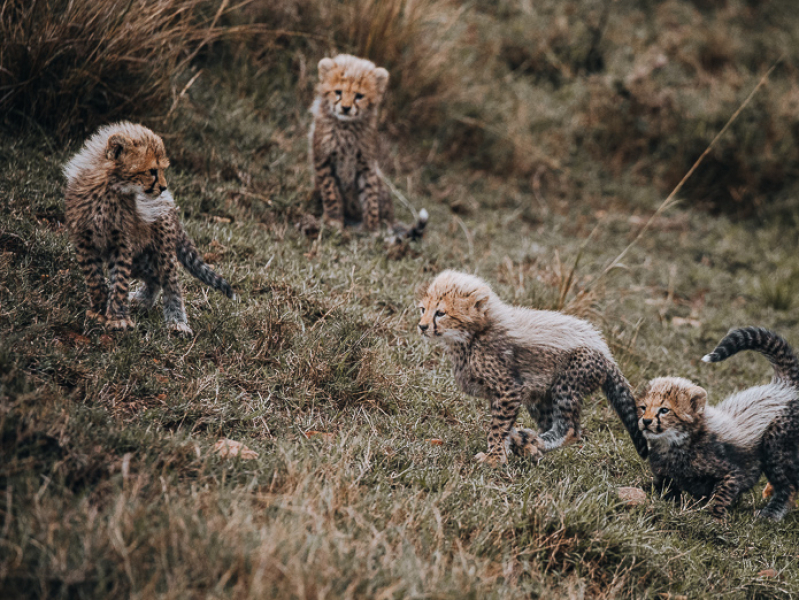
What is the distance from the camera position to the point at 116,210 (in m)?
3.18

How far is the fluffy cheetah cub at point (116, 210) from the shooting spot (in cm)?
314

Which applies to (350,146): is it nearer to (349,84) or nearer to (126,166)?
(349,84)

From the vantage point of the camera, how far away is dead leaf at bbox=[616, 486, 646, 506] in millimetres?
3205

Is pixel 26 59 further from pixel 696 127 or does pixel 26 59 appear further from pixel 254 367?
pixel 696 127

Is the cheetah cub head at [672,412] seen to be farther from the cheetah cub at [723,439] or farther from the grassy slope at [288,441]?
the grassy slope at [288,441]

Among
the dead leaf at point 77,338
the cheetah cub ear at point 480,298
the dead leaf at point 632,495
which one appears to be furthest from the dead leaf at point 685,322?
the dead leaf at point 77,338

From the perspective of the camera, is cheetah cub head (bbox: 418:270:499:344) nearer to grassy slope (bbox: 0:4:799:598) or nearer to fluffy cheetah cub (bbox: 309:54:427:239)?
grassy slope (bbox: 0:4:799:598)

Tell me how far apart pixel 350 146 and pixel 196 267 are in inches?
81.1

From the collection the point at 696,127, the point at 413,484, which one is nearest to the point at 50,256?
the point at 413,484

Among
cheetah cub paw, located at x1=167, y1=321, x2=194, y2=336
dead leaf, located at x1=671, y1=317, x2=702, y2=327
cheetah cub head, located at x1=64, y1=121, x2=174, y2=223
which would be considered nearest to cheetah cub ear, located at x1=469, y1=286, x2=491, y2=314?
cheetah cub paw, located at x1=167, y1=321, x2=194, y2=336

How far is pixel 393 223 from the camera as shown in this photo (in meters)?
5.59

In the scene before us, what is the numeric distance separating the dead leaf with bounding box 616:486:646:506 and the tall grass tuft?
3917 millimetres

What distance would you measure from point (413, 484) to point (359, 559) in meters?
0.71

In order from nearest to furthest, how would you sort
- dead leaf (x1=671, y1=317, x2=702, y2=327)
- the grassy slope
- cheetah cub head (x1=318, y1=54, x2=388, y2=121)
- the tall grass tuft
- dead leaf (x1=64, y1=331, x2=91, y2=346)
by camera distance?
1. the grassy slope
2. dead leaf (x1=64, y1=331, x2=91, y2=346)
3. the tall grass tuft
4. cheetah cub head (x1=318, y1=54, x2=388, y2=121)
5. dead leaf (x1=671, y1=317, x2=702, y2=327)
